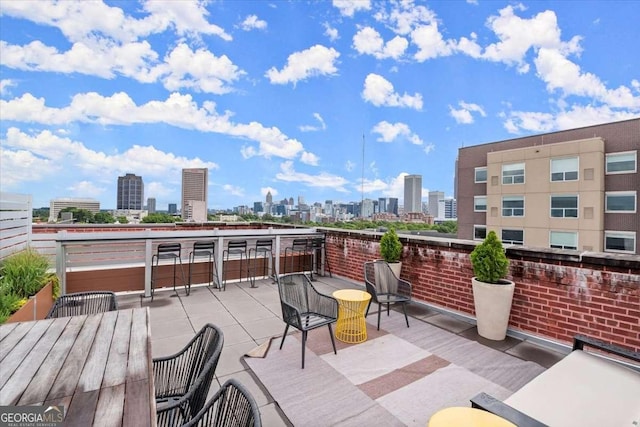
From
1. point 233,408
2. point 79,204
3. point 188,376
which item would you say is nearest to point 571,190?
point 188,376

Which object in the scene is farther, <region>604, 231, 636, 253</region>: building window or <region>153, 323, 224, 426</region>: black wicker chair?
<region>604, 231, 636, 253</region>: building window

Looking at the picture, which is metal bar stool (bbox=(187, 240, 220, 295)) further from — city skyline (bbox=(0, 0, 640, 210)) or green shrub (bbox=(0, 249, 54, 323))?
city skyline (bbox=(0, 0, 640, 210))

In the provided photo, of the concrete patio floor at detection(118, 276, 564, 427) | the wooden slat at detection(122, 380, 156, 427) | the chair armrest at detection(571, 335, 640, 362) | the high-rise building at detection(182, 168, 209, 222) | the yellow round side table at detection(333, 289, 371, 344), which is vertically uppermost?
the high-rise building at detection(182, 168, 209, 222)

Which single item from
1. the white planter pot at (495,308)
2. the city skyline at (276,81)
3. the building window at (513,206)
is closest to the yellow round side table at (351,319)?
the white planter pot at (495,308)

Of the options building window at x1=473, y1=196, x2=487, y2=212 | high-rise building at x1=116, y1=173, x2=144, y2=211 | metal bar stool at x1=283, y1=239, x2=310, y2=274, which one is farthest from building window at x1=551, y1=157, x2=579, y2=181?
high-rise building at x1=116, y1=173, x2=144, y2=211

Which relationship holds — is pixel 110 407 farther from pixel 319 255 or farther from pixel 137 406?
pixel 319 255

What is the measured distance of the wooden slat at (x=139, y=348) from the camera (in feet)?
4.81

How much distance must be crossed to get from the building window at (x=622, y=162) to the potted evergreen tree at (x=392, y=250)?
21.5m

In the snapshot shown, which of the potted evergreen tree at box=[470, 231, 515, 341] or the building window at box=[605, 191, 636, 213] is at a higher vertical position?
the building window at box=[605, 191, 636, 213]

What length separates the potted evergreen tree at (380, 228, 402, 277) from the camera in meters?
5.09

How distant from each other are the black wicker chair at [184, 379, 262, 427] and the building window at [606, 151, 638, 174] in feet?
83.4

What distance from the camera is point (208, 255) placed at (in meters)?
6.08

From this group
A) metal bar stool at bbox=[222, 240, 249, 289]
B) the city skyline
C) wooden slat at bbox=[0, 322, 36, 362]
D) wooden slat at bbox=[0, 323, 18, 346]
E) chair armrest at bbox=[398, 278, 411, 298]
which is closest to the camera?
wooden slat at bbox=[0, 322, 36, 362]

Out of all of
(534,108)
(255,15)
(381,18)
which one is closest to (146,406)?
(255,15)
